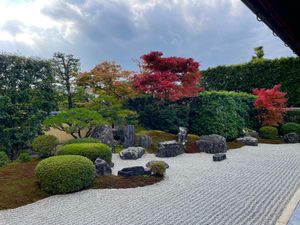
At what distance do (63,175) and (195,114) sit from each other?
11265 millimetres

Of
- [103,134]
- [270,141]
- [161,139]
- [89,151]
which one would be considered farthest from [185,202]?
[270,141]

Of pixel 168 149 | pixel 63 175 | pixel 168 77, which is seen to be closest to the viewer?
pixel 63 175

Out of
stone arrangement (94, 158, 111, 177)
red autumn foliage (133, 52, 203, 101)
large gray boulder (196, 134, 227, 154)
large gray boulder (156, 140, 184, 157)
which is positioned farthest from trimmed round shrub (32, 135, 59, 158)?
large gray boulder (196, 134, 227, 154)

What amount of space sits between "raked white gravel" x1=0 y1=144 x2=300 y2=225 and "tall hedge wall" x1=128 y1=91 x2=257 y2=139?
6.35 meters

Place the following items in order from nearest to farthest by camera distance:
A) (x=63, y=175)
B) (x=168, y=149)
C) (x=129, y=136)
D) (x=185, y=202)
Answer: (x=185, y=202) → (x=63, y=175) → (x=168, y=149) → (x=129, y=136)

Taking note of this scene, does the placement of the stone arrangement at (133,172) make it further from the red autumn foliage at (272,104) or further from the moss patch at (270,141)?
the red autumn foliage at (272,104)

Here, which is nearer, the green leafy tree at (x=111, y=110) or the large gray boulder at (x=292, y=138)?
the green leafy tree at (x=111, y=110)

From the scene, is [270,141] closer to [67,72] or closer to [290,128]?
[290,128]

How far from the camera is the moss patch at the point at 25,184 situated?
7.04 m

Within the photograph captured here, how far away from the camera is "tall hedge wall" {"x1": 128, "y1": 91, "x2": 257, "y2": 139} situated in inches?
652

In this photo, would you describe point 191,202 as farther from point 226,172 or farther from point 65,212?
point 226,172

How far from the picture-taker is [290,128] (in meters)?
19.3

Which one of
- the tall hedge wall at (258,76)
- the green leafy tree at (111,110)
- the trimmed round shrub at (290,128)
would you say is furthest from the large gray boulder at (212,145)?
the tall hedge wall at (258,76)

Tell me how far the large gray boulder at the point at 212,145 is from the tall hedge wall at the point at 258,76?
36.3 feet
